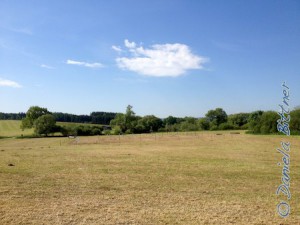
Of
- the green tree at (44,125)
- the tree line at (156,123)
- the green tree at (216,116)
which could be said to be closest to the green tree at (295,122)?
the tree line at (156,123)

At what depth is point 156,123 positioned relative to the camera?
452ft

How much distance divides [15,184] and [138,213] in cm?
890

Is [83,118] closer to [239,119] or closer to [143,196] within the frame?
[239,119]

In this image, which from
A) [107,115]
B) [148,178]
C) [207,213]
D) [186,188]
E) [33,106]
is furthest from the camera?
[107,115]

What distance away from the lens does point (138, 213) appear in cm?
1116

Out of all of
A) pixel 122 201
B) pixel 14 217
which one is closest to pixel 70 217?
pixel 14 217

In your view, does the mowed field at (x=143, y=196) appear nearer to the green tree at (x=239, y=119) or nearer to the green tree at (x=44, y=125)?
the green tree at (x=44, y=125)

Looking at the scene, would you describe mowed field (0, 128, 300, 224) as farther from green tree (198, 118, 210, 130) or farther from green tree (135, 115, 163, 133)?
green tree (198, 118, 210, 130)

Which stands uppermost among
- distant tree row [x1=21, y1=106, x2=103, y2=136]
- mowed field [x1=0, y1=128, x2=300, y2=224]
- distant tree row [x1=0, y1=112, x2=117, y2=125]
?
distant tree row [x1=0, y1=112, x2=117, y2=125]

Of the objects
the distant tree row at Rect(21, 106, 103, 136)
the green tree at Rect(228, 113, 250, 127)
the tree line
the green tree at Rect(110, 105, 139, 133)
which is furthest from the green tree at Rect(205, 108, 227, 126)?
the distant tree row at Rect(21, 106, 103, 136)

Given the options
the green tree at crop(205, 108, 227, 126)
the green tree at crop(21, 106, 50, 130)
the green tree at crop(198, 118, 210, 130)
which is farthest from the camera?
the green tree at crop(205, 108, 227, 126)

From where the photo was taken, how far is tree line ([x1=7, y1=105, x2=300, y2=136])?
8596 centimetres

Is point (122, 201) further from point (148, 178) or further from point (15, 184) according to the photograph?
point (15, 184)

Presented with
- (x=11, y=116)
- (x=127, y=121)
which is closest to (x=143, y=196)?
(x=127, y=121)
